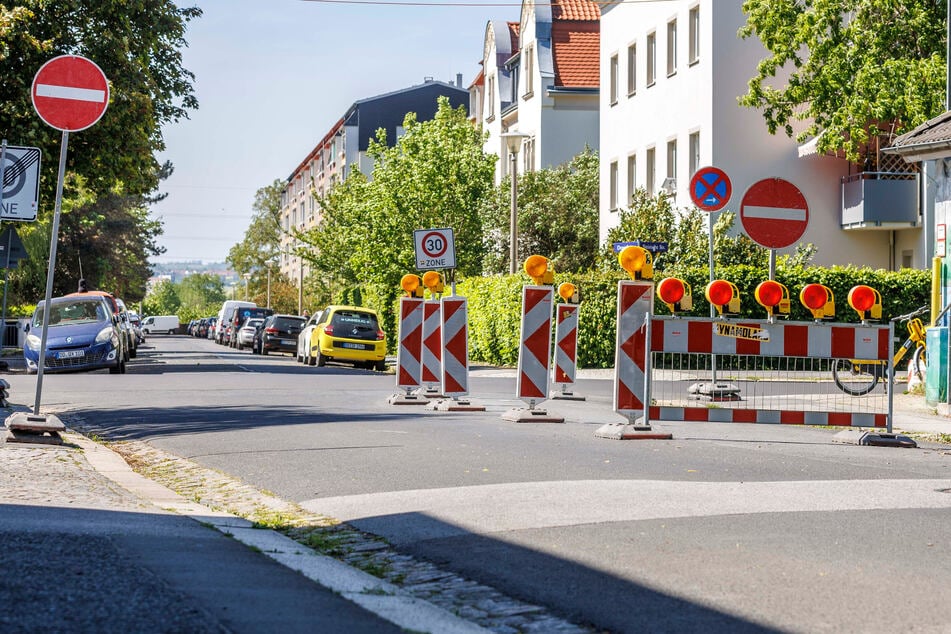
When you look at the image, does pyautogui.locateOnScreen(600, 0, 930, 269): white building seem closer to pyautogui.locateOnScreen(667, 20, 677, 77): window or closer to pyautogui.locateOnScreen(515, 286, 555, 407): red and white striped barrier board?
pyautogui.locateOnScreen(667, 20, 677, 77): window

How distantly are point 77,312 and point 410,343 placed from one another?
1353 centimetres

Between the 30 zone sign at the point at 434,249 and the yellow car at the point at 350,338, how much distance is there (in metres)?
14.3

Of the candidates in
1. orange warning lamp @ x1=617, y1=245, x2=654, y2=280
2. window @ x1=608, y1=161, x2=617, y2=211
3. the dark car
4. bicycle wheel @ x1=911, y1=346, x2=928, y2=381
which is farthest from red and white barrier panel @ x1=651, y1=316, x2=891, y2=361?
the dark car

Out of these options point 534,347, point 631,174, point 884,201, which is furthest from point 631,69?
point 534,347

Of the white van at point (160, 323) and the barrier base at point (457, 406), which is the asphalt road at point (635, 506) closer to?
the barrier base at point (457, 406)

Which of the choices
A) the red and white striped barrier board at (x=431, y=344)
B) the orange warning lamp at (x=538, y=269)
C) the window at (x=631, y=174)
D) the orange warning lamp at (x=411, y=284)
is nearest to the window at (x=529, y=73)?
the window at (x=631, y=174)

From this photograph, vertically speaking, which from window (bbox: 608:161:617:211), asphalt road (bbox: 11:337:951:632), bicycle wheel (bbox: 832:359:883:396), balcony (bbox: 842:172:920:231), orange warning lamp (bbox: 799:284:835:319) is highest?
window (bbox: 608:161:617:211)

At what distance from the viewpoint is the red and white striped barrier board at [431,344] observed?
17.6 m

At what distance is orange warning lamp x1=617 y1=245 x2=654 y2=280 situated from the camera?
12219mm

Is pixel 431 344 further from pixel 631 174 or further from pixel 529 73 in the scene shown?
pixel 529 73

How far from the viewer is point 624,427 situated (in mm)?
12586

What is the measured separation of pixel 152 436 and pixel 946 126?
37.9ft

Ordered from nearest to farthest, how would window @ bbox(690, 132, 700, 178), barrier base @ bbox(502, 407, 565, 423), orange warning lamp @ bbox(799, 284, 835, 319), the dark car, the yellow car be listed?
orange warning lamp @ bbox(799, 284, 835, 319) → barrier base @ bbox(502, 407, 565, 423) → the yellow car → window @ bbox(690, 132, 700, 178) → the dark car

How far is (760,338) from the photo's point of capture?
12453 millimetres
